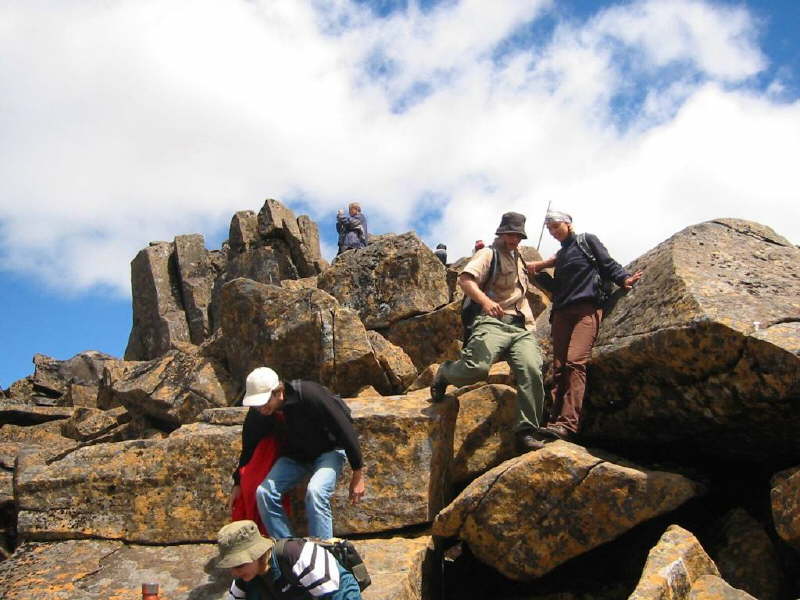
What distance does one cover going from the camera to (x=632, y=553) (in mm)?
9117

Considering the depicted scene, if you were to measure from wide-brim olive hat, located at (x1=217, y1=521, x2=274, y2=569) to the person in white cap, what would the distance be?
1.78 m

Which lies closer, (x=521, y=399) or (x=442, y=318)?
(x=521, y=399)

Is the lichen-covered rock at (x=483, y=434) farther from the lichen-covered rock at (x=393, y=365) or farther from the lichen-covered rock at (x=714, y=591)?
the lichen-covered rock at (x=714, y=591)

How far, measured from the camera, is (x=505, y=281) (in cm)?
1050

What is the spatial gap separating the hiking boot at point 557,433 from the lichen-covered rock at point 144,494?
4.39 meters

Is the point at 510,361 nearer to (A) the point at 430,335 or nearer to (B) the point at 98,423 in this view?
(A) the point at 430,335

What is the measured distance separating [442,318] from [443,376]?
5.69m

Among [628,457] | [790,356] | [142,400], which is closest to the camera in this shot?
[790,356]

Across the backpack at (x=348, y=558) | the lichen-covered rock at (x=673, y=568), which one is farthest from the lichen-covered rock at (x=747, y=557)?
the backpack at (x=348, y=558)

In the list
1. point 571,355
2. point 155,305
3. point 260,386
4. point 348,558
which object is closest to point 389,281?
point 571,355

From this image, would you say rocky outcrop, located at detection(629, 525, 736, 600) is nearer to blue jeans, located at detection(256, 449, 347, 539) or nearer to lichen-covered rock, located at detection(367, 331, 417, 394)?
blue jeans, located at detection(256, 449, 347, 539)

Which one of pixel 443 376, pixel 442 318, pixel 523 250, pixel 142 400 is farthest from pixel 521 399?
pixel 523 250

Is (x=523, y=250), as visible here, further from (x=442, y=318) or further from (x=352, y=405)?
(x=352, y=405)

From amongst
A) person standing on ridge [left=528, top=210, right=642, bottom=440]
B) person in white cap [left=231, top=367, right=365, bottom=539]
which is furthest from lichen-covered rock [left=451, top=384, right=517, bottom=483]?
person in white cap [left=231, top=367, right=365, bottom=539]
